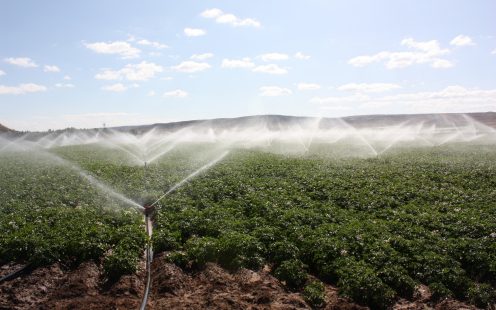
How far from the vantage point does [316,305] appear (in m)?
7.88

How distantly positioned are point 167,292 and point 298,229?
14.4 feet

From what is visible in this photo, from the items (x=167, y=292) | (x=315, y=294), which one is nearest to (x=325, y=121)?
(x=315, y=294)

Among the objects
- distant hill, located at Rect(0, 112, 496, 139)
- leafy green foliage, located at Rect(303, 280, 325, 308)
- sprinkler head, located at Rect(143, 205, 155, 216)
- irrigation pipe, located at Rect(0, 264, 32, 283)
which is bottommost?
leafy green foliage, located at Rect(303, 280, 325, 308)

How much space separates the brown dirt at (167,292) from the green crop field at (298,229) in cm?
30

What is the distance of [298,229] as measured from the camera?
11289 millimetres

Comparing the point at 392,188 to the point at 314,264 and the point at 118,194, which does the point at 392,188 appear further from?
the point at 118,194

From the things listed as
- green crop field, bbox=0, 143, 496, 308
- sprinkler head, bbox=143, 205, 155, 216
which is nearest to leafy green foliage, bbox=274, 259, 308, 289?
green crop field, bbox=0, 143, 496, 308

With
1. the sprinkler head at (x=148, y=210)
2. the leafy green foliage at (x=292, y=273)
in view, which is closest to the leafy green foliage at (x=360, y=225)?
the leafy green foliage at (x=292, y=273)

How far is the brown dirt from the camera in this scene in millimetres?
7852

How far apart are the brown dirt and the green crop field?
0.99 feet

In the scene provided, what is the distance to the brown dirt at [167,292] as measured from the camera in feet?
25.8

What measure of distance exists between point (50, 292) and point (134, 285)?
1.80m

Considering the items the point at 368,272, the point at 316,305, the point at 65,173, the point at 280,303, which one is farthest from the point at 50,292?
the point at 65,173

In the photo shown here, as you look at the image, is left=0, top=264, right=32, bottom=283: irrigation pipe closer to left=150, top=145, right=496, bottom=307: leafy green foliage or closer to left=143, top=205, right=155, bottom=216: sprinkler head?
left=150, top=145, right=496, bottom=307: leafy green foliage
